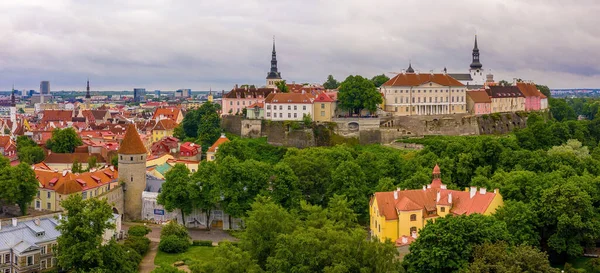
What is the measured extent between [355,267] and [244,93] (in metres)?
59.8

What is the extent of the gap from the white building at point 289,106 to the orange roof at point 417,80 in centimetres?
1203

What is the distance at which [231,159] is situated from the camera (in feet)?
173

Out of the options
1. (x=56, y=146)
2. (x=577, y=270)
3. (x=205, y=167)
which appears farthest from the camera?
(x=56, y=146)

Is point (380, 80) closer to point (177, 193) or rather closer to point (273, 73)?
point (273, 73)

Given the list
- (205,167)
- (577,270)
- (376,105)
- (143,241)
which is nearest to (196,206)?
(205,167)

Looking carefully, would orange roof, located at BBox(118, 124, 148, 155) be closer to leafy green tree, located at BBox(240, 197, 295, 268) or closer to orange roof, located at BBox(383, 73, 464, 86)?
leafy green tree, located at BBox(240, 197, 295, 268)

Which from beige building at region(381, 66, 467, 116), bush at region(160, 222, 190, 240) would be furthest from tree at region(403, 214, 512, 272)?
beige building at region(381, 66, 467, 116)

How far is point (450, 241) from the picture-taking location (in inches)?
1252

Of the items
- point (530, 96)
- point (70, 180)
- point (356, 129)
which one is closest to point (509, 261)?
point (70, 180)

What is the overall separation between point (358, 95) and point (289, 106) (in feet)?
26.6

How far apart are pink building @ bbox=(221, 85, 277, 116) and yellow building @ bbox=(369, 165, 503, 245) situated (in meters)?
47.5

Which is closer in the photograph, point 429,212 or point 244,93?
point 429,212

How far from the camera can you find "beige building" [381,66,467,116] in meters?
82.6

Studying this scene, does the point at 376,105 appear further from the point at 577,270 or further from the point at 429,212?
the point at 577,270
